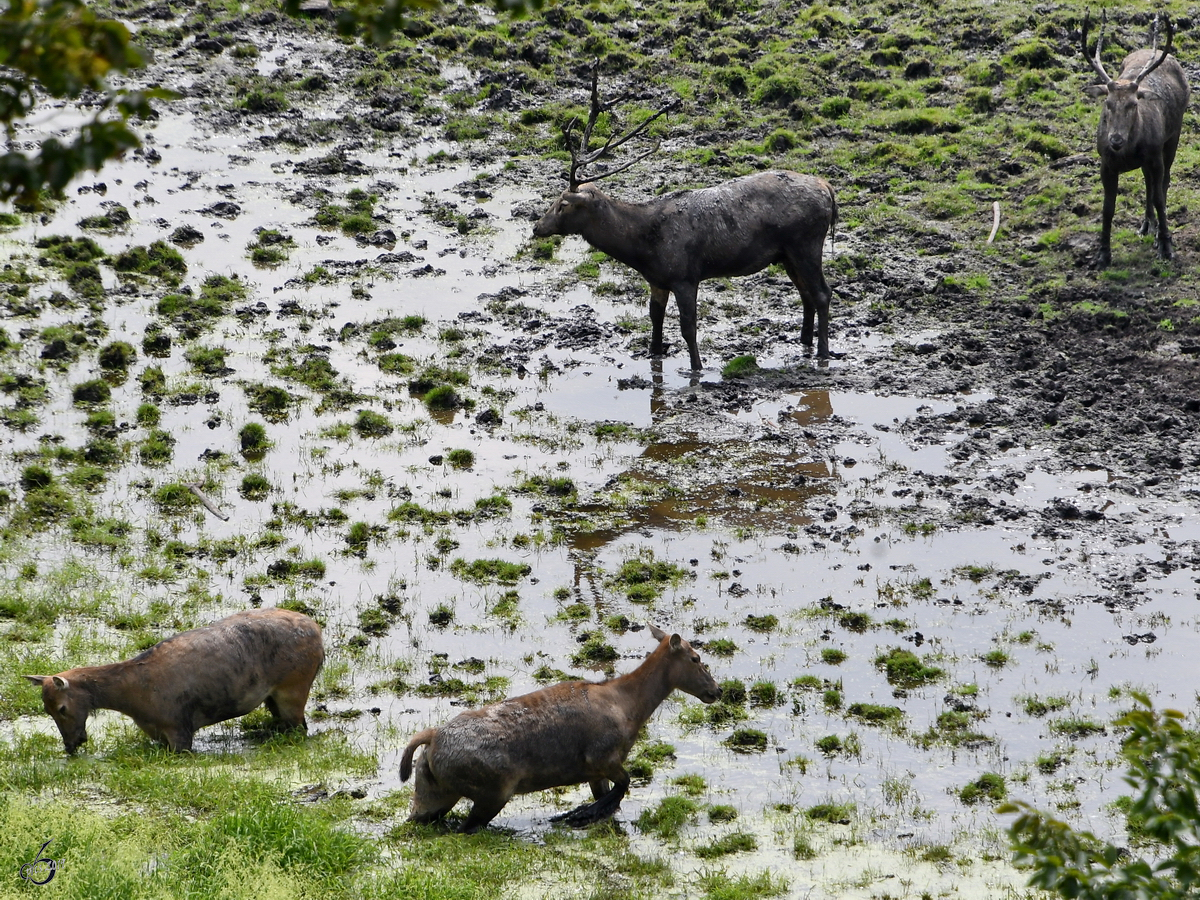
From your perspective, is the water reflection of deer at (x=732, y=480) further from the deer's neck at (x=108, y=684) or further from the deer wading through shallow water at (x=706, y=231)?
the deer's neck at (x=108, y=684)

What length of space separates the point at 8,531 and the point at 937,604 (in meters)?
9.73

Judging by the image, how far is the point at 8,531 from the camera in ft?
48.7

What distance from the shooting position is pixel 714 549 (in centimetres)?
1461

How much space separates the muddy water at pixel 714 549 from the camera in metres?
10.8

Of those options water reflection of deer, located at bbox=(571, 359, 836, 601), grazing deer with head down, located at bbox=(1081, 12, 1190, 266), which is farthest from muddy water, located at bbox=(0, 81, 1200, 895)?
grazing deer with head down, located at bbox=(1081, 12, 1190, 266)

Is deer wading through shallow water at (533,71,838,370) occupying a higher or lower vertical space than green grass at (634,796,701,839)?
higher

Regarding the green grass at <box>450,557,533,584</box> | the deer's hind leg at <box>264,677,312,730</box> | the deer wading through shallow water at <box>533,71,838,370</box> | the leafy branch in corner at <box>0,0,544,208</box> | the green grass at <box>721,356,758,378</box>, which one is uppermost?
the leafy branch in corner at <box>0,0,544,208</box>

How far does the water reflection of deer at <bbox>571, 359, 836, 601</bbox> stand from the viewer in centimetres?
1518

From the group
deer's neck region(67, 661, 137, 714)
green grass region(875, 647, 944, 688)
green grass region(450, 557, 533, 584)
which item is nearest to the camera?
deer's neck region(67, 661, 137, 714)

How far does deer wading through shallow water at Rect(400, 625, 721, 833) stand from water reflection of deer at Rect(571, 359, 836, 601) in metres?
3.97

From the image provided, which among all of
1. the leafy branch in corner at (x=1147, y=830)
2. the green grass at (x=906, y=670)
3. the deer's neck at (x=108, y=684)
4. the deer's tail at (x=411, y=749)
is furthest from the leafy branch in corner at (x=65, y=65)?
the green grass at (x=906, y=670)

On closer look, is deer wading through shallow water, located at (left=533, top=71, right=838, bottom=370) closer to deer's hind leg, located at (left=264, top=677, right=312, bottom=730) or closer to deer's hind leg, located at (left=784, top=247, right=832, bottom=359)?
deer's hind leg, located at (left=784, top=247, right=832, bottom=359)

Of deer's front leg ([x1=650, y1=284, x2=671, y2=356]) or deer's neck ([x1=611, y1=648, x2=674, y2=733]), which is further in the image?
deer's front leg ([x1=650, y1=284, x2=671, y2=356])

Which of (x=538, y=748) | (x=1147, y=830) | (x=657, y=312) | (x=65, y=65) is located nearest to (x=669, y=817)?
(x=538, y=748)
